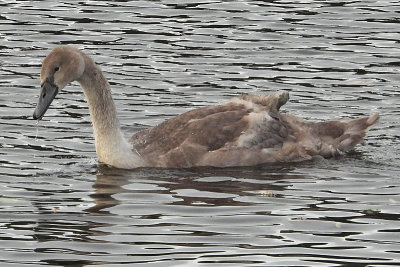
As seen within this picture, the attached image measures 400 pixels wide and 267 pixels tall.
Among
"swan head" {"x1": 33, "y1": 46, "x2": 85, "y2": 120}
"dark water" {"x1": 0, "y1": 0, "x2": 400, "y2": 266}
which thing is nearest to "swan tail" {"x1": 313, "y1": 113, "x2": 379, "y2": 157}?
"dark water" {"x1": 0, "y1": 0, "x2": 400, "y2": 266}

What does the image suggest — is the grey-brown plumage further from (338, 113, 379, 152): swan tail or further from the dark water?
the dark water

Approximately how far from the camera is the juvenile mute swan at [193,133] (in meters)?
15.1

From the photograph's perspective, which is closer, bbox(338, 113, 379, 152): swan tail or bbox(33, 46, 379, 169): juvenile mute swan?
bbox(33, 46, 379, 169): juvenile mute swan

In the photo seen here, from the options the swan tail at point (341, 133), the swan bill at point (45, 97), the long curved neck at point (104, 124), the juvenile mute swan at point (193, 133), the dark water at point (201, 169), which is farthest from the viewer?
the swan tail at point (341, 133)

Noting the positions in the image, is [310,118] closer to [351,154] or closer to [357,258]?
[351,154]

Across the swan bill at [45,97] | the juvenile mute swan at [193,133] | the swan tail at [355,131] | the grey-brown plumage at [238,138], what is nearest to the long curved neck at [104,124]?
the juvenile mute swan at [193,133]

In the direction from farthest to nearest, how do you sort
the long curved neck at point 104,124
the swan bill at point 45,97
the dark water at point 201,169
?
the long curved neck at point 104,124 < the swan bill at point 45,97 < the dark water at point 201,169

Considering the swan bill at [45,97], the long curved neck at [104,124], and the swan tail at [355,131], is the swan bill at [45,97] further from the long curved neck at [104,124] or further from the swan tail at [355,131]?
the swan tail at [355,131]

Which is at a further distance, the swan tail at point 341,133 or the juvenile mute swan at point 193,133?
the swan tail at point 341,133

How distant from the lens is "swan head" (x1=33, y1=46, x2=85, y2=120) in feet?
49.1

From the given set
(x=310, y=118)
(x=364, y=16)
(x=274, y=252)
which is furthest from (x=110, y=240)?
(x=364, y=16)

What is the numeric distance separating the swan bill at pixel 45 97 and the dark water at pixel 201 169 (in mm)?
616

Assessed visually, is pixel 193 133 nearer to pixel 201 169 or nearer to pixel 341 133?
pixel 201 169

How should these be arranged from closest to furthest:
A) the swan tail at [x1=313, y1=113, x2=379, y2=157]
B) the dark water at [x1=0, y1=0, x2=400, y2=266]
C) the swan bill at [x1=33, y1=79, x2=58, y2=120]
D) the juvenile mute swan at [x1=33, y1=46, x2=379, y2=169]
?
1. the dark water at [x1=0, y1=0, x2=400, y2=266]
2. the swan bill at [x1=33, y1=79, x2=58, y2=120]
3. the juvenile mute swan at [x1=33, y1=46, x2=379, y2=169]
4. the swan tail at [x1=313, y1=113, x2=379, y2=157]
